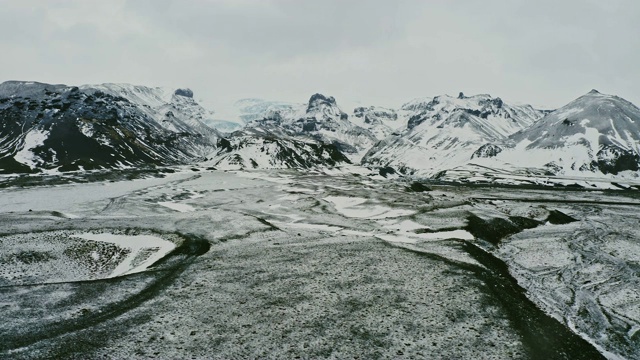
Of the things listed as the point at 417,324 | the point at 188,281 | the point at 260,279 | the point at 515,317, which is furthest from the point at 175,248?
the point at 515,317

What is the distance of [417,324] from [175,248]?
125 ft

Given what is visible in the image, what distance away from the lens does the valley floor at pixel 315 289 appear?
29141 millimetres

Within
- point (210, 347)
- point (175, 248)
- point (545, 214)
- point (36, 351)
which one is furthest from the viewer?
point (545, 214)

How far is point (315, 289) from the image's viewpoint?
131ft

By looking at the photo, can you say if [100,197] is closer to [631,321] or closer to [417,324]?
[417,324]

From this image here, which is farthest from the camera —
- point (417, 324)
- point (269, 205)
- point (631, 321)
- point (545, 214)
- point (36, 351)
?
point (269, 205)

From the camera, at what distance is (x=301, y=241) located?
62688 millimetres

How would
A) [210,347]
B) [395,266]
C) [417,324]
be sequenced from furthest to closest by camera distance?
[395,266] → [417,324] → [210,347]

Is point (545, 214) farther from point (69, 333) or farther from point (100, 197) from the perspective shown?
point (100, 197)

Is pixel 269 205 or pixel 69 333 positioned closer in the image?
pixel 69 333

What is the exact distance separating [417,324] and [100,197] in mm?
122905

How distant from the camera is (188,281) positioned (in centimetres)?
4225

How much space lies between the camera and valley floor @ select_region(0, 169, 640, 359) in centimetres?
2914

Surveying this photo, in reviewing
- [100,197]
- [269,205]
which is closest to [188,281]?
[269,205]
